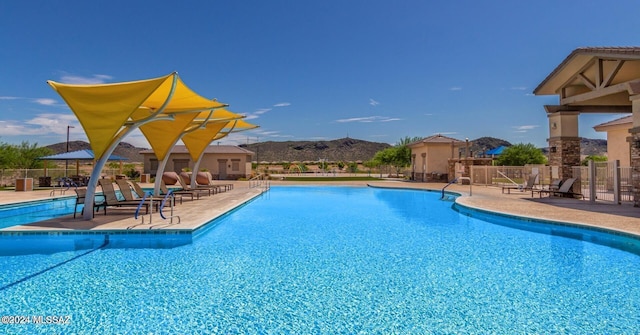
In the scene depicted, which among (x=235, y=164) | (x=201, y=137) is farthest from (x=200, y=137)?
(x=235, y=164)

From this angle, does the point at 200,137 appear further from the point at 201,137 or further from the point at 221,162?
the point at 221,162

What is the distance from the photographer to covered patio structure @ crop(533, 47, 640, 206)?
1169cm

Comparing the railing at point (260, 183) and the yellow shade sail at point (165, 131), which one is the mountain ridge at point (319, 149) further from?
the yellow shade sail at point (165, 131)

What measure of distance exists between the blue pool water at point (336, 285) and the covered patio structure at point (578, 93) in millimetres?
6719

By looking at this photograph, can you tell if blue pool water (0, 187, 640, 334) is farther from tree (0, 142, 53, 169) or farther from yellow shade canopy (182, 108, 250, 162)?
tree (0, 142, 53, 169)

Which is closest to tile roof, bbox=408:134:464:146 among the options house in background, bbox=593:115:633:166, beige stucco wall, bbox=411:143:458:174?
beige stucco wall, bbox=411:143:458:174

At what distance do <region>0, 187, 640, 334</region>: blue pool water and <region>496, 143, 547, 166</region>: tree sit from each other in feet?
96.8

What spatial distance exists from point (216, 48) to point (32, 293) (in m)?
23.7

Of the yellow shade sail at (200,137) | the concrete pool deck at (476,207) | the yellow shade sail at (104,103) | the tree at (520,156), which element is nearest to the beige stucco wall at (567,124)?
the concrete pool deck at (476,207)

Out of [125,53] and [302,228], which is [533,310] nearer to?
[302,228]

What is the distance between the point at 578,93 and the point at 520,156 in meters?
22.4

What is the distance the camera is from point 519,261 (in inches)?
241

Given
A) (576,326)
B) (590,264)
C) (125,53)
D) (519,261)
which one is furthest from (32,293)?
(125,53)

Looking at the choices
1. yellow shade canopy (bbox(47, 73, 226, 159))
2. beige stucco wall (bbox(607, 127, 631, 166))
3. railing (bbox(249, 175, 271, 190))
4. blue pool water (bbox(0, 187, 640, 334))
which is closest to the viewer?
blue pool water (bbox(0, 187, 640, 334))
